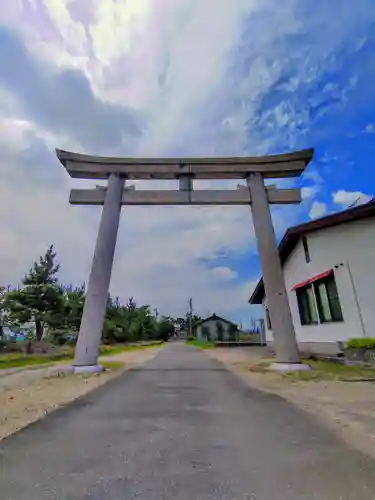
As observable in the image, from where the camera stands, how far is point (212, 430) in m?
Result: 3.94

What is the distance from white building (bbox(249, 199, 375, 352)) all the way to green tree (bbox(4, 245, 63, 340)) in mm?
21055

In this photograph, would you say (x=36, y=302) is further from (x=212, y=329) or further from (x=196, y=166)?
(x=212, y=329)

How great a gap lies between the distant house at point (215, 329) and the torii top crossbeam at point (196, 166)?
49827 mm

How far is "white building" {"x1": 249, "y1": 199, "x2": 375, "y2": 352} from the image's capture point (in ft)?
35.9

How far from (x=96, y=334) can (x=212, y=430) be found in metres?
7.16

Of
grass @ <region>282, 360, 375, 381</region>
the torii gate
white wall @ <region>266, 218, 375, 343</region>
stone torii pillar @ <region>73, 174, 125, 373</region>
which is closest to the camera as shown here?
grass @ <region>282, 360, 375, 381</region>

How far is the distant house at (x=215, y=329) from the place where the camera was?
59.9m

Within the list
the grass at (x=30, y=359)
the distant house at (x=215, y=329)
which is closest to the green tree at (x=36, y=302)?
the grass at (x=30, y=359)

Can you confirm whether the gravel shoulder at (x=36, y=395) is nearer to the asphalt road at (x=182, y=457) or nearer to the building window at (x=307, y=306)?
the asphalt road at (x=182, y=457)

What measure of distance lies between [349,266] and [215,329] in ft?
170

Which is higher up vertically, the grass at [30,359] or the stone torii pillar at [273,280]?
the stone torii pillar at [273,280]

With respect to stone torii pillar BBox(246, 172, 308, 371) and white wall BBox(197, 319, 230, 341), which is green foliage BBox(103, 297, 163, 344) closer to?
white wall BBox(197, 319, 230, 341)

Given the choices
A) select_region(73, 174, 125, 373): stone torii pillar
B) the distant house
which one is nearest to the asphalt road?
select_region(73, 174, 125, 373): stone torii pillar

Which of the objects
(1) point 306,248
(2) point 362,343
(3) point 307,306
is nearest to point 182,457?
(2) point 362,343
